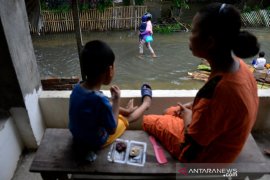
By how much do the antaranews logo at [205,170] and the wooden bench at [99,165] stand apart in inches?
1.7

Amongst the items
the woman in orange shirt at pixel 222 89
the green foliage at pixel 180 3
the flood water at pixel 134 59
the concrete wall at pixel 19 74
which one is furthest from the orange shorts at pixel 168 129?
the green foliage at pixel 180 3

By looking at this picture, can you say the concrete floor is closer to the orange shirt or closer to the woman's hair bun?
the orange shirt

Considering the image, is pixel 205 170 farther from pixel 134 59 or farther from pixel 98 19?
pixel 98 19

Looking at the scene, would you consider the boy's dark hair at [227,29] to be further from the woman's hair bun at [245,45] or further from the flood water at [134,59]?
the flood water at [134,59]

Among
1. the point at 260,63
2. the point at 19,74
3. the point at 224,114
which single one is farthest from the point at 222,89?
the point at 260,63

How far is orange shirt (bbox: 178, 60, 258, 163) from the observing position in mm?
1524

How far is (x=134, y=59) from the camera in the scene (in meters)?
9.46

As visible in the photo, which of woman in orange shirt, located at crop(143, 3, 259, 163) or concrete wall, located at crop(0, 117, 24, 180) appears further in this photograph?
concrete wall, located at crop(0, 117, 24, 180)

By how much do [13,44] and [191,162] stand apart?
2021 mm

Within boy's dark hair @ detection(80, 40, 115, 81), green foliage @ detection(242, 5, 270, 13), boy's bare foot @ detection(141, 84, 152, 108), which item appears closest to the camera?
boy's dark hair @ detection(80, 40, 115, 81)

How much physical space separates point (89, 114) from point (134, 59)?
25.5 ft

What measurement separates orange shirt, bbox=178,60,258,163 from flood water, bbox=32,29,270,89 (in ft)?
17.8

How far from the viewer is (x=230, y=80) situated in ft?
5.02

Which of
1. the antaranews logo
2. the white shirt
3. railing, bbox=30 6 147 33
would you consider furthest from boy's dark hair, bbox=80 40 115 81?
railing, bbox=30 6 147 33
